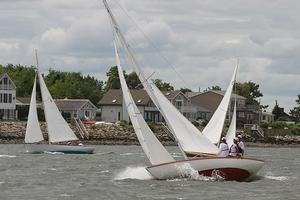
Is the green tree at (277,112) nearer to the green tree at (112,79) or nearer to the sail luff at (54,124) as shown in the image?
the green tree at (112,79)

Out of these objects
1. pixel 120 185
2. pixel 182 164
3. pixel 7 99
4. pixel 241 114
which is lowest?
pixel 120 185

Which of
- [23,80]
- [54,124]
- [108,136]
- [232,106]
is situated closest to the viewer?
[54,124]

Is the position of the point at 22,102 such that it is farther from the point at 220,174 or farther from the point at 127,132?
the point at 220,174

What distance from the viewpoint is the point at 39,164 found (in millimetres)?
50750

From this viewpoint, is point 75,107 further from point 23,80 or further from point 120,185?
point 120,185

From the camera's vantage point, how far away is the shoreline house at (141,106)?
431 ft

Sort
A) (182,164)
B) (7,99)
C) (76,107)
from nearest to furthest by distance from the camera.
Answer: (182,164), (7,99), (76,107)

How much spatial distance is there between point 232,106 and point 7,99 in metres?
42.0

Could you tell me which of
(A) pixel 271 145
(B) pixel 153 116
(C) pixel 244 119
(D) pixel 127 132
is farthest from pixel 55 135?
(C) pixel 244 119

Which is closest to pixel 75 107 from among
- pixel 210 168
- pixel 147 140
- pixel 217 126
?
pixel 217 126

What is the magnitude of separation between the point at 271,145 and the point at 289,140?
24.7ft

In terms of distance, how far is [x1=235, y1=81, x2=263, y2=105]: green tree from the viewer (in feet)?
579

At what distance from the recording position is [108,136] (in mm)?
98438

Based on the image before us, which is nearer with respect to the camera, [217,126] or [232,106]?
[217,126]
